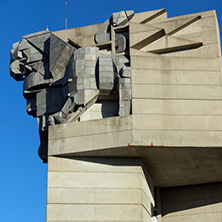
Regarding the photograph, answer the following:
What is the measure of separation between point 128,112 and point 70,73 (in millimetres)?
4846

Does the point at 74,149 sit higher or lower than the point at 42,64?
lower

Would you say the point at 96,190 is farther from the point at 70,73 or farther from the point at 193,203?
the point at 193,203

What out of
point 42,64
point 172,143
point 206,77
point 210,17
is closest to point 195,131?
point 172,143

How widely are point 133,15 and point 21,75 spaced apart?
8627 millimetres

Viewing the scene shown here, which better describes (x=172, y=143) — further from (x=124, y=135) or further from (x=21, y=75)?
(x=21, y=75)

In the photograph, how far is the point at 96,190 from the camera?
29.2 meters

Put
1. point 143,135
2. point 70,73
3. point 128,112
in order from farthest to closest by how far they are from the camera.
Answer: point 70,73 → point 128,112 → point 143,135

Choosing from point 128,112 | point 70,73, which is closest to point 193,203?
point 128,112

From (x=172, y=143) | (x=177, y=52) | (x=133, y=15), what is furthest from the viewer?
(x=133, y=15)

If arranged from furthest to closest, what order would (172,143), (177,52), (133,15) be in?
(133,15)
(177,52)
(172,143)

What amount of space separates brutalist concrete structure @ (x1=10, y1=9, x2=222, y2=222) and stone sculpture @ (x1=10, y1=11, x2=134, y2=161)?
6 cm

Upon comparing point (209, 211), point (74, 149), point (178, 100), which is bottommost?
point (209, 211)

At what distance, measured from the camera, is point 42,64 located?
116ft

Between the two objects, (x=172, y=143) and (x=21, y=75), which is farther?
(x=21, y=75)
